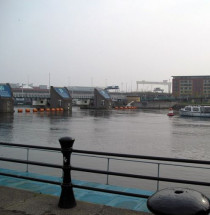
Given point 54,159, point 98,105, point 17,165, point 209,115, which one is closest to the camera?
point 17,165

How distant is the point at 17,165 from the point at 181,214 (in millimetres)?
13661

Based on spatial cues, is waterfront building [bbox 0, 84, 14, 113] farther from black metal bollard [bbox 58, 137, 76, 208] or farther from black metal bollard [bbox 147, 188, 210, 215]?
black metal bollard [bbox 147, 188, 210, 215]

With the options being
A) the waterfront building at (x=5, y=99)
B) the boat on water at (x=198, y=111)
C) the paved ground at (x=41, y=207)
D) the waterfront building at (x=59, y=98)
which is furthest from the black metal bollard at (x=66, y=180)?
the waterfront building at (x=59, y=98)

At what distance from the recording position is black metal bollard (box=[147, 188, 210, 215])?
2.94 meters

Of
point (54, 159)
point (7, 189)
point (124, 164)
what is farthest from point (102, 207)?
point (54, 159)

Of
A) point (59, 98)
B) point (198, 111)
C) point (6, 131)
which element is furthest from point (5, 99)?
point (198, 111)

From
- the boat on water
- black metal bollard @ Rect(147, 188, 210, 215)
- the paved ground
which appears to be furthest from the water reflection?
the boat on water

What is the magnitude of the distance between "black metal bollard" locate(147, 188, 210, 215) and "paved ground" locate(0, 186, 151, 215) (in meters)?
2.27

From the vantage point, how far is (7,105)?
8462 cm

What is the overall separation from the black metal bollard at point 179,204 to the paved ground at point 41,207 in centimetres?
227

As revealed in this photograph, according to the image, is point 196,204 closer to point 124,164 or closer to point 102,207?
point 102,207

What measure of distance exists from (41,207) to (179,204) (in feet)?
11.1

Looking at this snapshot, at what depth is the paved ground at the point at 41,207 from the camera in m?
5.35

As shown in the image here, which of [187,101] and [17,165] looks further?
[187,101]
